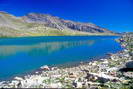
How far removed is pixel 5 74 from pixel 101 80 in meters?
18.3

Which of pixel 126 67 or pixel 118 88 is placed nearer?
pixel 118 88

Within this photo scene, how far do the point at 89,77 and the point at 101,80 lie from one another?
175 cm

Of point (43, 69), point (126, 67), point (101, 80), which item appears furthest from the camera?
point (43, 69)

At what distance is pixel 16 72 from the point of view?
36.0 metres

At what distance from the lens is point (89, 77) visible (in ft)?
74.4

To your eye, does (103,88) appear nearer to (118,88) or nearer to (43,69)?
(118,88)

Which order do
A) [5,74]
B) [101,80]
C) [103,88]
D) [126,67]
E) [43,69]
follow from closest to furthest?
[103,88] < [101,80] < [126,67] < [5,74] < [43,69]

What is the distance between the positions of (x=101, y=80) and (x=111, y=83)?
1.38m

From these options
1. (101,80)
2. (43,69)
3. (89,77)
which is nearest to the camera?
(101,80)

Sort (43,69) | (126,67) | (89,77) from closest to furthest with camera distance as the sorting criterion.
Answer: (89,77) → (126,67) → (43,69)

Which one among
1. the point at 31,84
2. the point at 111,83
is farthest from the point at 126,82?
the point at 31,84

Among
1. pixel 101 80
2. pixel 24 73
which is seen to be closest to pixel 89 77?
pixel 101 80

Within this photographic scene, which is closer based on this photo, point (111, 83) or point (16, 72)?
point (111, 83)

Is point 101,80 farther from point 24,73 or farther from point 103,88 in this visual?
point 24,73
